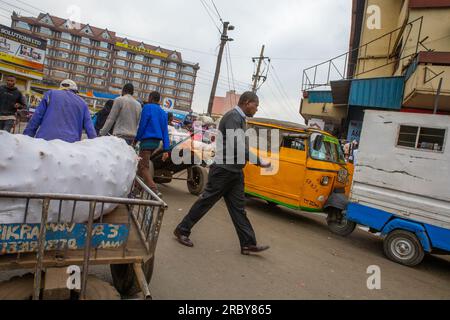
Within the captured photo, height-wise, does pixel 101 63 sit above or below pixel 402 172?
above

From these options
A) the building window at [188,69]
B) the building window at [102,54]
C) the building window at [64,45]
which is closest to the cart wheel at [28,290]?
the building window at [102,54]

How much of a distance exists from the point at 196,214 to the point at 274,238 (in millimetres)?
1657

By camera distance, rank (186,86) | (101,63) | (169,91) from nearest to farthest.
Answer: (101,63)
(169,91)
(186,86)

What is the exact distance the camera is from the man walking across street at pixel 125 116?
18.9ft

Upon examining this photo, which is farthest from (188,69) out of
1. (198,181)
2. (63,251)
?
(63,251)

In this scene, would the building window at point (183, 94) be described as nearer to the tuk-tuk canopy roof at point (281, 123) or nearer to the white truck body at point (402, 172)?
the tuk-tuk canopy roof at point (281, 123)

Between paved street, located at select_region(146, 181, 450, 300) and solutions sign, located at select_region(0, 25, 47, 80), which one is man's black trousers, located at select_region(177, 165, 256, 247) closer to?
paved street, located at select_region(146, 181, 450, 300)

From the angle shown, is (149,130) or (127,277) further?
(149,130)

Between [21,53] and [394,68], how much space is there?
30.0 metres

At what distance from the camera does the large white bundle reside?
209cm

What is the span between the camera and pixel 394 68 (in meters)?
14.0

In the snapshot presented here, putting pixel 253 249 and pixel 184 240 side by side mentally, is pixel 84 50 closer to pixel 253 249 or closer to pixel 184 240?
pixel 184 240

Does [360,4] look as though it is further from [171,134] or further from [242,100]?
[242,100]

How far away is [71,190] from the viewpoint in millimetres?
2385
